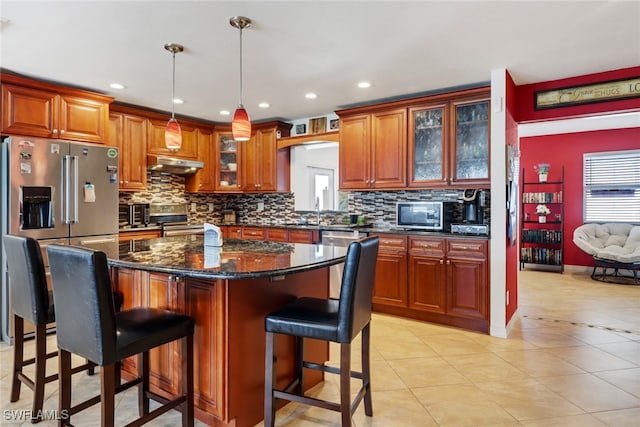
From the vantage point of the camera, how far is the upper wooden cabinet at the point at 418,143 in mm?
3777

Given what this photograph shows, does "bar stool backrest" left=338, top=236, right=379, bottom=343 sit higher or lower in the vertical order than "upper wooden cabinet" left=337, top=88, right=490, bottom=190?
lower

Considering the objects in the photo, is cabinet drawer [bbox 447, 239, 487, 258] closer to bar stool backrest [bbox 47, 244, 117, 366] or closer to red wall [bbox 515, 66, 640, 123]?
red wall [bbox 515, 66, 640, 123]

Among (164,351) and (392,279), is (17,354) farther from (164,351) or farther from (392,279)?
(392,279)

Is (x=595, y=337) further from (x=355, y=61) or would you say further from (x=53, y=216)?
(x=53, y=216)

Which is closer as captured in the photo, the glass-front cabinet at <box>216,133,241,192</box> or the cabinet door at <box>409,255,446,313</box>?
the cabinet door at <box>409,255,446,313</box>

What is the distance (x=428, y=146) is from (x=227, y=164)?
9.79 ft

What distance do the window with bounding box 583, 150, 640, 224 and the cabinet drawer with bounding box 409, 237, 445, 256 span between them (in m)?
4.50

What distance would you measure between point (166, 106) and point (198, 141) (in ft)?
2.54

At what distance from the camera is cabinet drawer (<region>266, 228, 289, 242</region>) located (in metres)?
4.89

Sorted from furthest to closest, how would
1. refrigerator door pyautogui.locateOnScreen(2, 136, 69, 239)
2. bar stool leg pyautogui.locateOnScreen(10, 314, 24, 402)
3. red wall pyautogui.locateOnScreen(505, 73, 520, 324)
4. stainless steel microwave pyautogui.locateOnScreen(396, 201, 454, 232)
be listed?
stainless steel microwave pyautogui.locateOnScreen(396, 201, 454, 232) < red wall pyautogui.locateOnScreen(505, 73, 520, 324) < refrigerator door pyautogui.locateOnScreen(2, 136, 69, 239) < bar stool leg pyautogui.locateOnScreen(10, 314, 24, 402)

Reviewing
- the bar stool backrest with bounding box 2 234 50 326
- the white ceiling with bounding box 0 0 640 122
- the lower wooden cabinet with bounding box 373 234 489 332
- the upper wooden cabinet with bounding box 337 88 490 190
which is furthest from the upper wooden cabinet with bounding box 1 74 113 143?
the lower wooden cabinet with bounding box 373 234 489 332

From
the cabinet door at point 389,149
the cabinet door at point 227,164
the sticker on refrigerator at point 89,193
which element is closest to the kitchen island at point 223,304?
the sticker on refrigerator at point 89,193

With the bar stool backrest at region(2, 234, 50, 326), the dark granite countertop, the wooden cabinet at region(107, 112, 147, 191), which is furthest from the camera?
the wooden cabinet at region(107, 112, 147, 191)

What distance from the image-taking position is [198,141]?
5.39m
